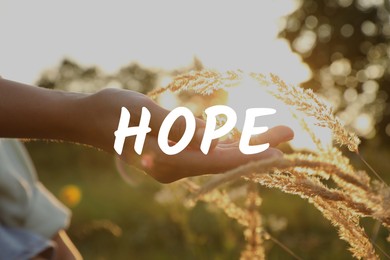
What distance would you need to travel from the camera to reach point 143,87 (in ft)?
135

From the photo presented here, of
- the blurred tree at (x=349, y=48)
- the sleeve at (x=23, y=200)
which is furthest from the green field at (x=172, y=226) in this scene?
the blurred tree at (x=349, y=48)

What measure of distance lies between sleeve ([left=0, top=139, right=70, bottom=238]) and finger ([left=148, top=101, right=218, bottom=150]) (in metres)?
1.37

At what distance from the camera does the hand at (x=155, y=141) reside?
5.05 ft

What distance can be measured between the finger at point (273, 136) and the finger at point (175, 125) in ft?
0.34

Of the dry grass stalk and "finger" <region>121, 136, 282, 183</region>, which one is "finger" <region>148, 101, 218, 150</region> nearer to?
"finger" <region>121, 136, 282, 183</region>

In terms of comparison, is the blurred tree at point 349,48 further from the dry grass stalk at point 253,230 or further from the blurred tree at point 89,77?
the dry grass stalk at point 253,230

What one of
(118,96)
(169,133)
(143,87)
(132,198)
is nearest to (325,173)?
(169,133)

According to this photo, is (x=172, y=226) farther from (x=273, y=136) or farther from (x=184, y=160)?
(x=273, y=136)

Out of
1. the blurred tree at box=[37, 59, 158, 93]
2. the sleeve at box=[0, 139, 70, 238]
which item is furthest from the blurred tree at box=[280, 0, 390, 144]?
the sleeve at box=[0, 139, 70, 238]

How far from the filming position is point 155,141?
63.4 inches

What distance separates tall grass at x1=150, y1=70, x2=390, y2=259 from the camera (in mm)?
959

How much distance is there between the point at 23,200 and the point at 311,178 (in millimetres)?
1991

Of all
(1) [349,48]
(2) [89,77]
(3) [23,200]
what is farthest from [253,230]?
(2) [89,77]

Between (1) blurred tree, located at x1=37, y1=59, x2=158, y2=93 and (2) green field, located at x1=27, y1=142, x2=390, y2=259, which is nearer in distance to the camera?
(2) green field, located at x1=27, y1=142, x2=390, y2=259
